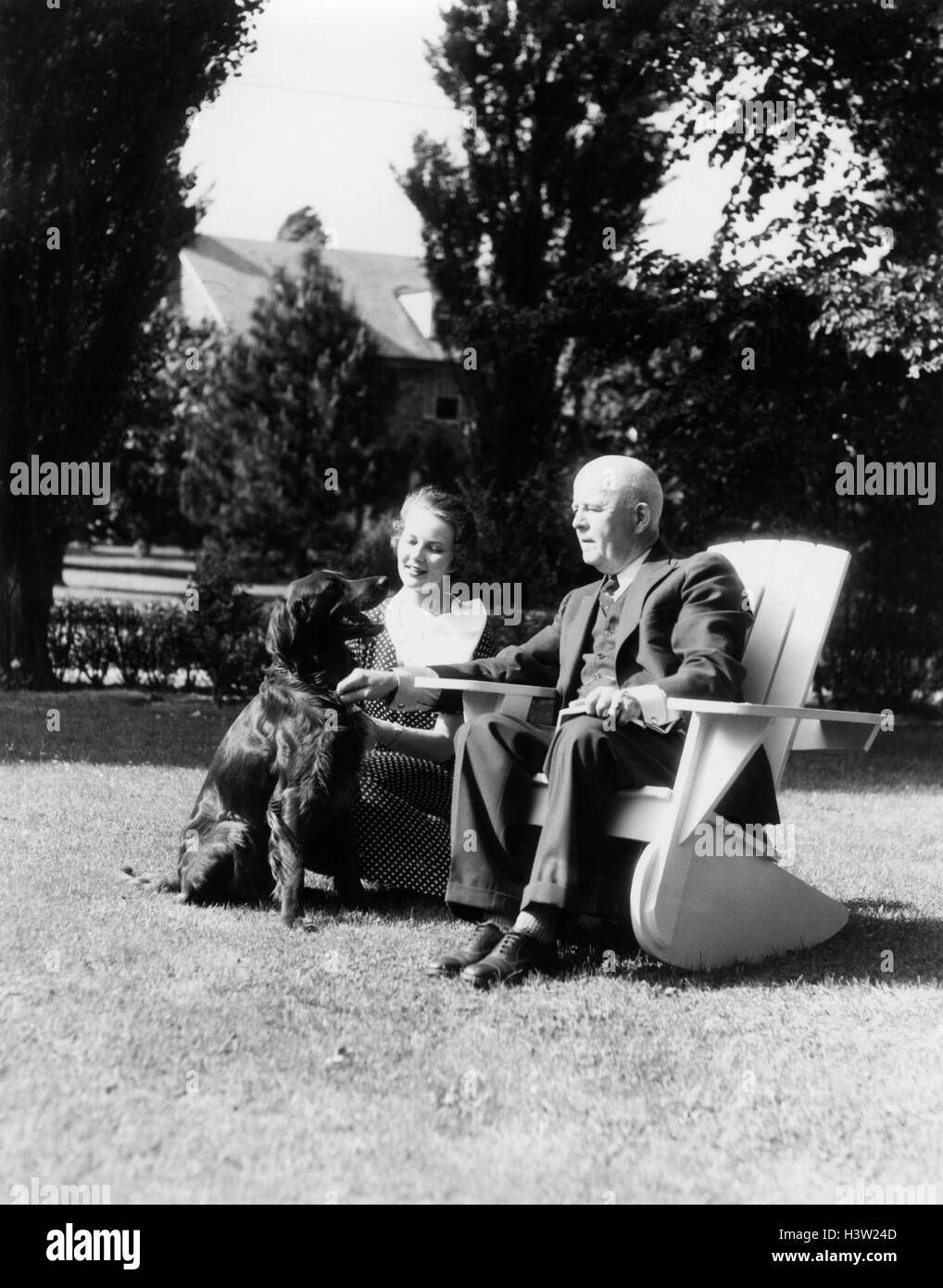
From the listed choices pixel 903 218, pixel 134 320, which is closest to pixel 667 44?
pixel 903 218

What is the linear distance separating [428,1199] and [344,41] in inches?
278

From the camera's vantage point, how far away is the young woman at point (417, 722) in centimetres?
418

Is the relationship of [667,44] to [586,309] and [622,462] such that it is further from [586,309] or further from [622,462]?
[622,462]

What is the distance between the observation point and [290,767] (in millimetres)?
3924

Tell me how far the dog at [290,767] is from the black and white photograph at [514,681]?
16 mm

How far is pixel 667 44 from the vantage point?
33.1 feet

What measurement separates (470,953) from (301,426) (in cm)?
2068

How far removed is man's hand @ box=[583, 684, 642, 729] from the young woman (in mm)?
959

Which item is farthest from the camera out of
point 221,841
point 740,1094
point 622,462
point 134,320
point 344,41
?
point 134,320

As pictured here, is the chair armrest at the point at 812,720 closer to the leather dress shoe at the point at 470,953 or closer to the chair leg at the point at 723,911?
the chair leg at the point at 723,911

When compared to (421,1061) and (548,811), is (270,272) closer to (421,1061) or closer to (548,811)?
(548,811)

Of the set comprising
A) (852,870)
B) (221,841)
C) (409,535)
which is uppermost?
(409,535)

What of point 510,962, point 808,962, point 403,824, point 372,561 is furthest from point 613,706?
point 372,561

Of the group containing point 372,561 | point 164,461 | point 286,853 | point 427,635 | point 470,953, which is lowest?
point 470,953
